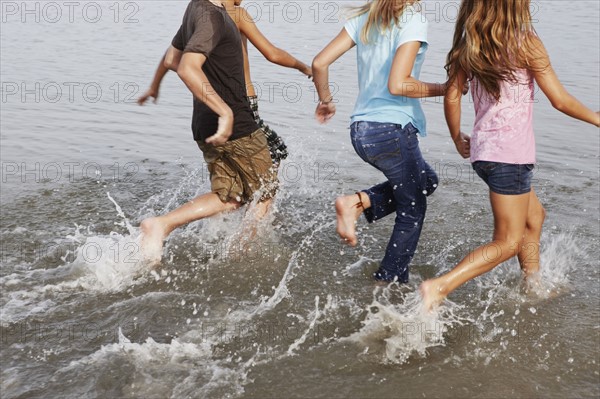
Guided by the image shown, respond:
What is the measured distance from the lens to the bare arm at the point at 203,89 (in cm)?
451

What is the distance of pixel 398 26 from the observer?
4.37 meters

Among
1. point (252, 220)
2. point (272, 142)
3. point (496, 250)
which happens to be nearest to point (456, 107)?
point (496, 250)

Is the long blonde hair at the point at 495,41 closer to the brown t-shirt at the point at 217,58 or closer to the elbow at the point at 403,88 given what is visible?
the elbow at the point at 403,88

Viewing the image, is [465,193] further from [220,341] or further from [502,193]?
[220,341]

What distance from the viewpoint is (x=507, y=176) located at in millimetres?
4191

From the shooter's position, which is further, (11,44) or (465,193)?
(11,44)

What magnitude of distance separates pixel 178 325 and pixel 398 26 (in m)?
2.26

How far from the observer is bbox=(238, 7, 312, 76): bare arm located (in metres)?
5.25

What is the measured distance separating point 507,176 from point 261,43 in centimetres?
212

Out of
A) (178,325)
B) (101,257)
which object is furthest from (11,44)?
(178,325)

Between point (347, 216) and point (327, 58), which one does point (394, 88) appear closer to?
point (327, 58)

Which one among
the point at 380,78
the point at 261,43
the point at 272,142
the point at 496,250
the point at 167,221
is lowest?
the point at 167,221

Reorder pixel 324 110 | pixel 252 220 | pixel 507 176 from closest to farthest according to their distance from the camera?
pixel 507 176 < pixel 324 110 < pixel 252 220

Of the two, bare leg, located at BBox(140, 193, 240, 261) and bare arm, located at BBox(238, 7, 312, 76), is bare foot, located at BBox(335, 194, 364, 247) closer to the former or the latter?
bare leg, located at BBox(140, 193, 240, 261)
